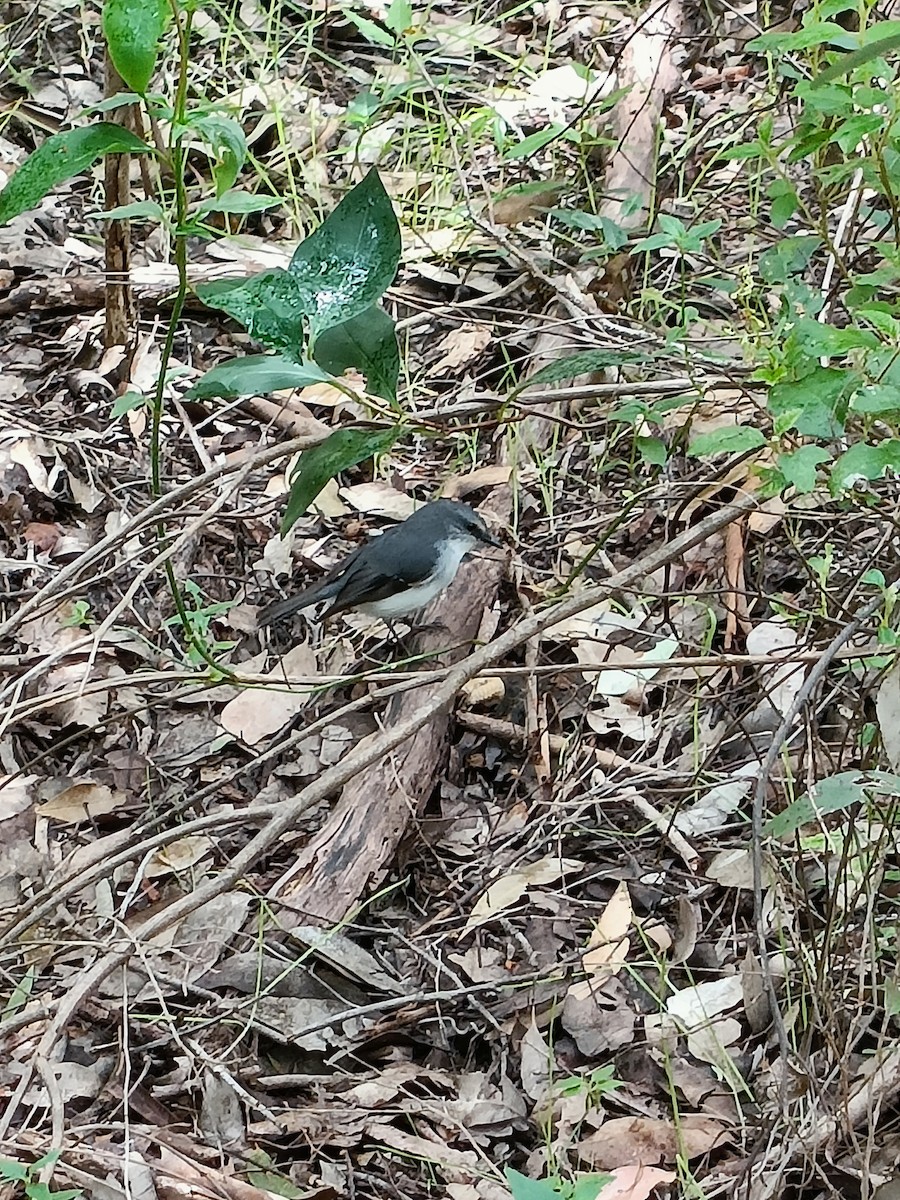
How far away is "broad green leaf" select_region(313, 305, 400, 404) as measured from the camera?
224 cm

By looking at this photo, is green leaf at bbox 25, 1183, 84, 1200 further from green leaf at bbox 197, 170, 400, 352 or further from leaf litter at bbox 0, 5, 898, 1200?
green leaf at bbox 197, 170, 400, 352

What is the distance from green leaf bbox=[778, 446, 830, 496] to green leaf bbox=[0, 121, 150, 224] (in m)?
1.07

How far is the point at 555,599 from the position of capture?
10.2 ft

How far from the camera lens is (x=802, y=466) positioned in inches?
81.8

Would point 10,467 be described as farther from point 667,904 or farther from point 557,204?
point 667,904

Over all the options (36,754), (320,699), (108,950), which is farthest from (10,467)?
(108,950)

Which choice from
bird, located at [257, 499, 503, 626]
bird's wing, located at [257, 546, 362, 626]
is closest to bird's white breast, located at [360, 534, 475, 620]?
bird, located at [257, 499, 503, 626]

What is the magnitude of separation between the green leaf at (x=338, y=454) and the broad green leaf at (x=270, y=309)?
26 cm

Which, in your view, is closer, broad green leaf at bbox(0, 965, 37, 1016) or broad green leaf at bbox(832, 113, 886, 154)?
broad green leaf at bbox(832, 113, 886, 154)

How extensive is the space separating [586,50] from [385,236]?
417 cm

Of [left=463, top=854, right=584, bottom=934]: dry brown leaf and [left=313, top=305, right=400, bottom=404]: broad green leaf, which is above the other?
[left=313, top=305, right=400, bottom=404]: broad green leaf

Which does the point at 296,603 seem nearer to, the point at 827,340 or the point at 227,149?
the point at 227,149

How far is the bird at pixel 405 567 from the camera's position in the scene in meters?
3.68

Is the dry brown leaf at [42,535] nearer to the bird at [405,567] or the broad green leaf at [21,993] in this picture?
the bird at [405,567]
